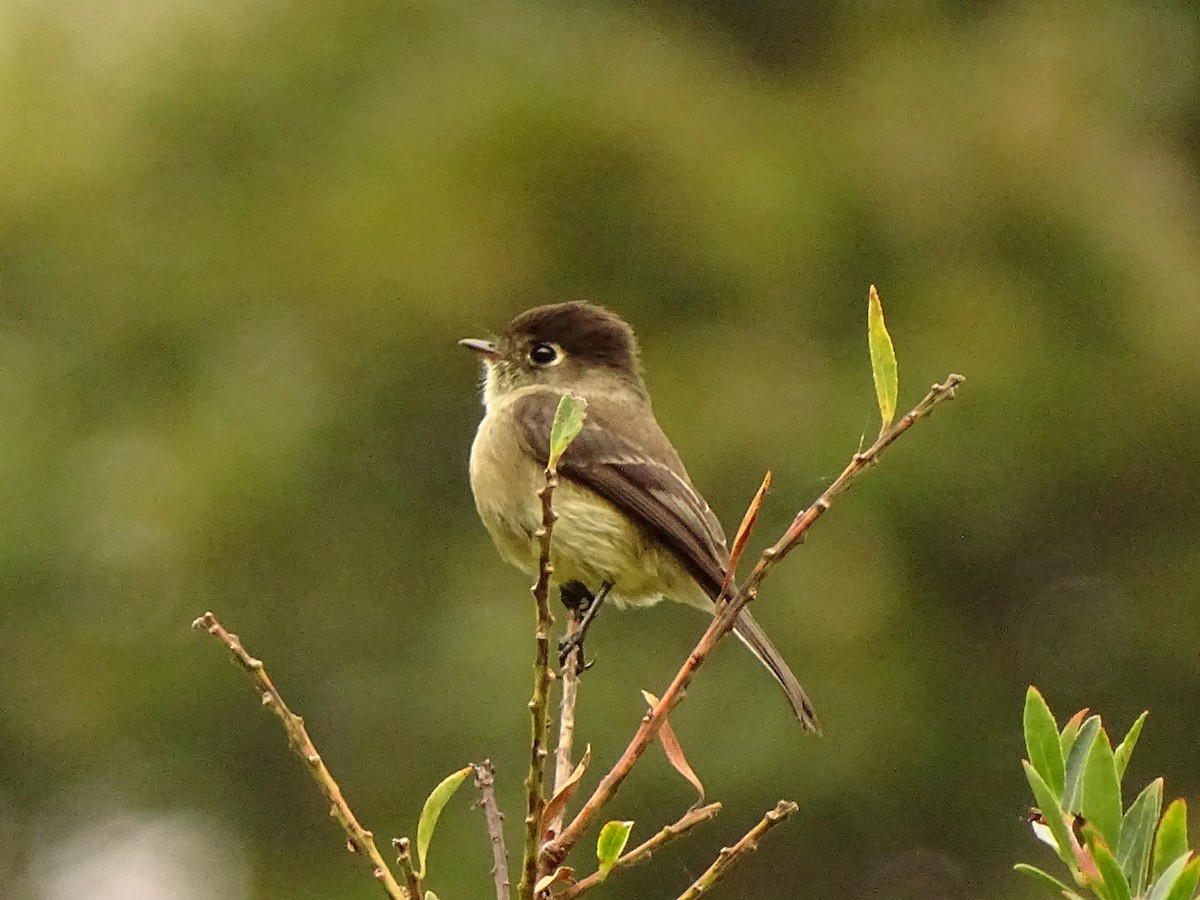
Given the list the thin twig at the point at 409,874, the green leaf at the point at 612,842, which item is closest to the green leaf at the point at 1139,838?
the green leaf at the point at 612,842

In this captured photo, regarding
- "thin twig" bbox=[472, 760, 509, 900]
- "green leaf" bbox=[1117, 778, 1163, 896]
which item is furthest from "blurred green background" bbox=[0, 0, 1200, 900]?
"green leaf" bbox=[1117, 778, 1163, 896]

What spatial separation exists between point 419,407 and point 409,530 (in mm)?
548

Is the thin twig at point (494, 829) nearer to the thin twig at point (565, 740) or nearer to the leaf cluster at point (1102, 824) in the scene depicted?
the thin twig at point (565, 740)

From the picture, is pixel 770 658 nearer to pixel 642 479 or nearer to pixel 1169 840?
pixel 642 479

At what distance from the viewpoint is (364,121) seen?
913 cm

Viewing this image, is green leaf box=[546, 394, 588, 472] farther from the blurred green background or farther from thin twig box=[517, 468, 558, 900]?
the blurred green background

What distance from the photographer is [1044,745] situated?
138 cm

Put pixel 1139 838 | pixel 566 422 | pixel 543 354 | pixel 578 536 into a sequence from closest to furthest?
pixel 1139 838
pixel 566 422
pixel 578 536
pixel 543 354

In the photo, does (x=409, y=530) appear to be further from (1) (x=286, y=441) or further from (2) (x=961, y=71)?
(2) (x=961, y=71)

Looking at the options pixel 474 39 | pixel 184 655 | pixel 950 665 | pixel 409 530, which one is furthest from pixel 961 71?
pixel 184 655

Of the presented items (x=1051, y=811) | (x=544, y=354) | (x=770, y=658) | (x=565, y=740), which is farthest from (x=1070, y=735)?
(x=544, y=354)

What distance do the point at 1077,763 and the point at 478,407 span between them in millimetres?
6774

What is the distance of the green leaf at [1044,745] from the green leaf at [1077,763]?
0.01 metres

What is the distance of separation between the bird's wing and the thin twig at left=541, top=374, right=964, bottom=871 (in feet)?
5.85
